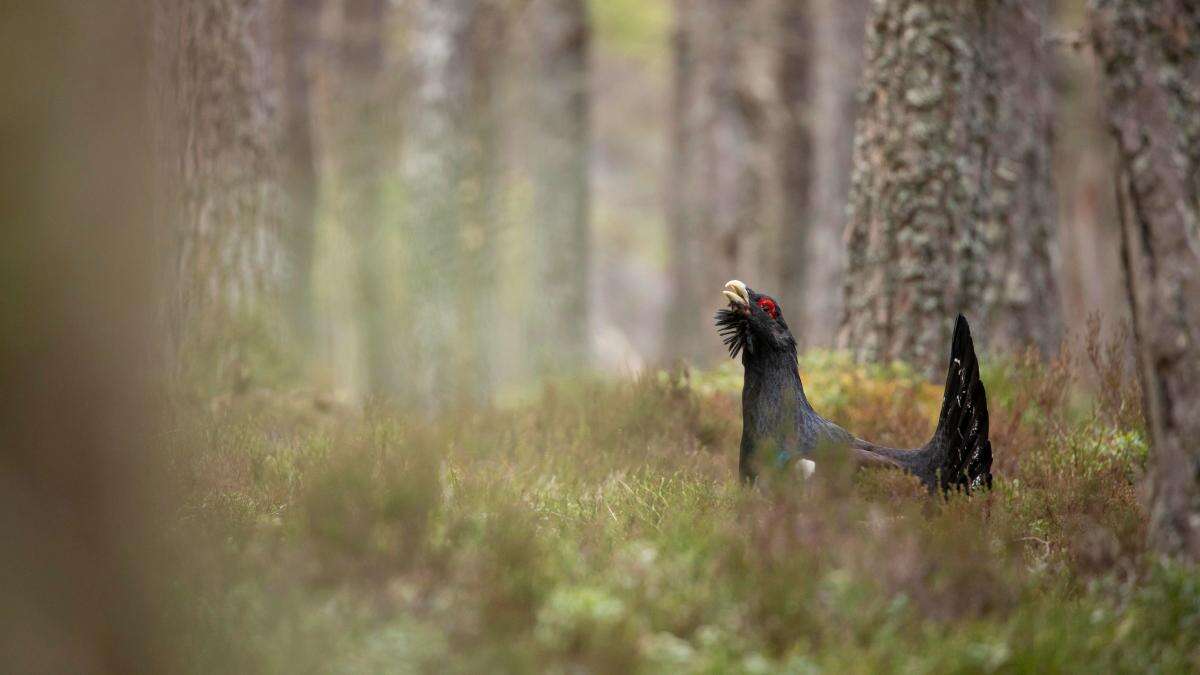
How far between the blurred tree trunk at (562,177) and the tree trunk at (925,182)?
969cm

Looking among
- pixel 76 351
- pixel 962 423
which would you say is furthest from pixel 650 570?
pixel 962 423

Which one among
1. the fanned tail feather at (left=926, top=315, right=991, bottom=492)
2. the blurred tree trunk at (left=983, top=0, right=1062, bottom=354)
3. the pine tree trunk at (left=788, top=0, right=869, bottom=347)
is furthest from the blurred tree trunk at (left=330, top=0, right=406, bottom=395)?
the fanned tail feather at (left=926, top=315, right=991, bottom=492)

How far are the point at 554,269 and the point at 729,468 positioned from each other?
1220cm

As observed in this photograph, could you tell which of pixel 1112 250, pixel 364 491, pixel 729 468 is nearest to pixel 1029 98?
pixel 729 468

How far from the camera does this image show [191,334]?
7.29 meters

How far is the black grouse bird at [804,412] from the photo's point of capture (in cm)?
536

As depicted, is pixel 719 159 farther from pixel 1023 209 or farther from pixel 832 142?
pixel 1023 209

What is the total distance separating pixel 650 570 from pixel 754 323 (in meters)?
1.94

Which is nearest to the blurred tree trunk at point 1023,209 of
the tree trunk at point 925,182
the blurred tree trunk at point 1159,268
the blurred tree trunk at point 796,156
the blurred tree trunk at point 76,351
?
the tree trunk at point 925,182

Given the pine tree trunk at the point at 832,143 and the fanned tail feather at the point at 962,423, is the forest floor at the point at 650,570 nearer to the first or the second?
the fanned tail feather at the point at 962,423

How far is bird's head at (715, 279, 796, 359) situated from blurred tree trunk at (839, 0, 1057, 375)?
3.11m

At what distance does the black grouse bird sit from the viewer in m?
5.36


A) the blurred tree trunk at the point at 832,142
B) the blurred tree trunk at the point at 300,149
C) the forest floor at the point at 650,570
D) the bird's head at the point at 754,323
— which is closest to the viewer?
the forest floor at the point at 650,570

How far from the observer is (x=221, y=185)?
7.91 meters
